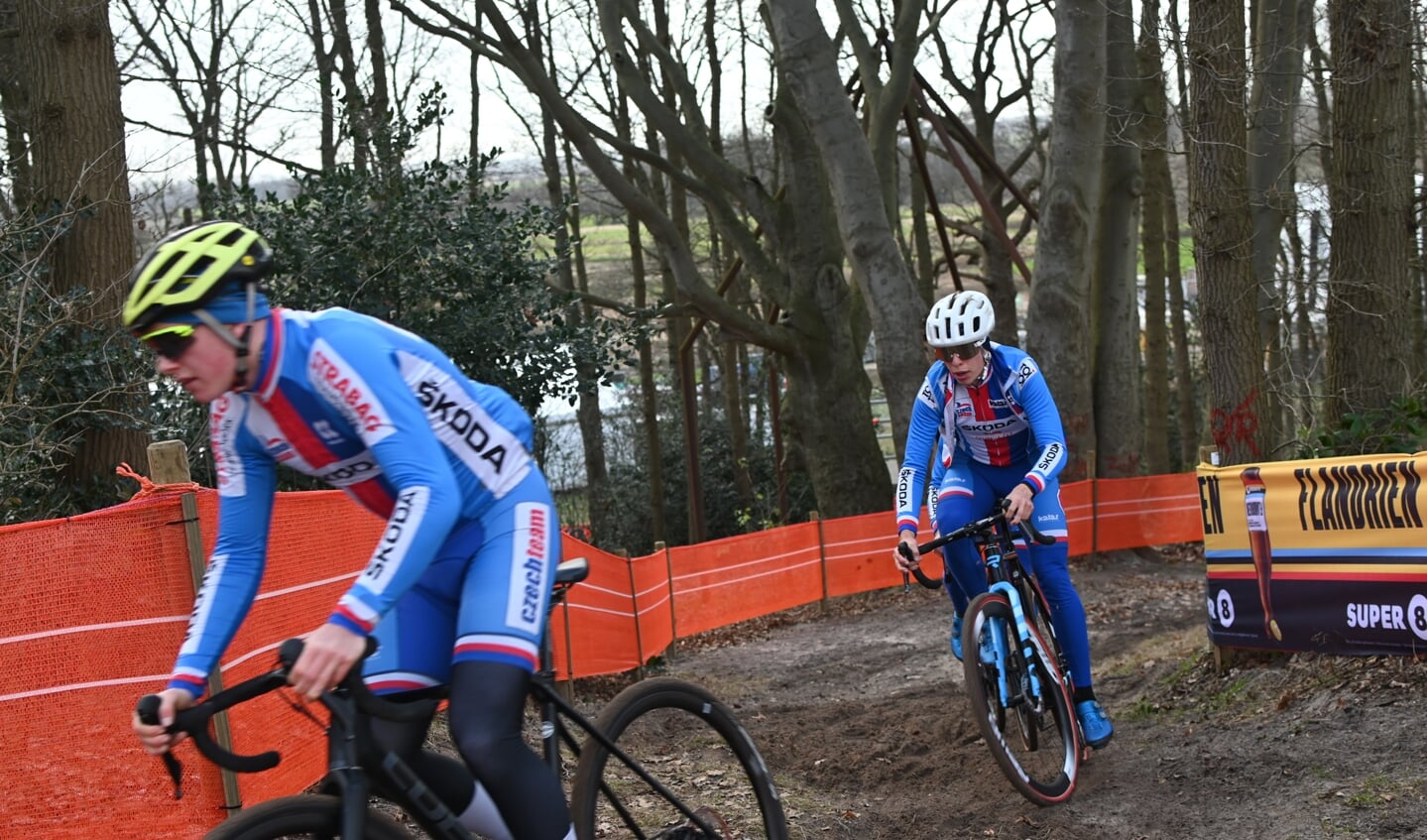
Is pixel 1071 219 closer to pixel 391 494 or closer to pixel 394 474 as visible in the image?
pixel 391 494

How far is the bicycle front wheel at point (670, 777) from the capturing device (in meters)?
3.51

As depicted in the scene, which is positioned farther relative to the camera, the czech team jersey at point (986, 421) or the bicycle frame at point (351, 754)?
the czech team jersey at point (986, 421)

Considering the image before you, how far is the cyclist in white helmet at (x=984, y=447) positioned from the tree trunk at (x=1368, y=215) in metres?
4.29

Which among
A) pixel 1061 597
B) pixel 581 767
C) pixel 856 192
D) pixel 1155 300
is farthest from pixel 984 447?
pixel 1155 300

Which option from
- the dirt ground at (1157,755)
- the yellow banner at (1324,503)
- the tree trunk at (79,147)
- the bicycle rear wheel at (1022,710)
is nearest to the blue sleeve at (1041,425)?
the bicycle rear wheel at (1022,710)

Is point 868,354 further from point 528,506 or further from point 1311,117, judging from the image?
point 528,506

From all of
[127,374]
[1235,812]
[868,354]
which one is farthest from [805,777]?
[868,354]

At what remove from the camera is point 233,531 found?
10.3ft

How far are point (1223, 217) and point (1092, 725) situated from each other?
17.9 feet

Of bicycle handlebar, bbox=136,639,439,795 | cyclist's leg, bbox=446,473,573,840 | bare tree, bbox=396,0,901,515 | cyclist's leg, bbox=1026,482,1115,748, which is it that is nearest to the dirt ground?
cyclist's leg, bbox=1026,482,1115,748

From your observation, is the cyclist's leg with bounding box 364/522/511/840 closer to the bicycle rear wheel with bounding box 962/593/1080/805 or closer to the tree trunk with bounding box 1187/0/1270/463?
the bicycle rear wheel with bounding box 962/593/1080/805

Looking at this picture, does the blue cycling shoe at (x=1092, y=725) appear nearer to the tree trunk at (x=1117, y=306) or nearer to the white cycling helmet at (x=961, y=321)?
the white cycling helmet at (x=961, y=321)

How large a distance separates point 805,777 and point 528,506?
163 inches

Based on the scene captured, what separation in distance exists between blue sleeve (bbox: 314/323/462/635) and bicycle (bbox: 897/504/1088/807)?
123 inches
